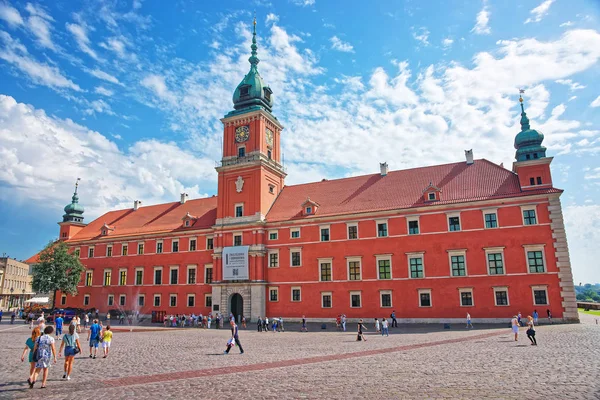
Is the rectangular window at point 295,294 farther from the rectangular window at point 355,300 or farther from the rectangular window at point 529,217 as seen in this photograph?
the rectangular window at point 529,217

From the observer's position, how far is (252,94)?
4872 cm

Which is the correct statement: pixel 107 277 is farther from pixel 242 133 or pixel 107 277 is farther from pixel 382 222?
pixel 382 222

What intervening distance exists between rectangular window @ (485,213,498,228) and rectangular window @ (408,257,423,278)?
6102 mm

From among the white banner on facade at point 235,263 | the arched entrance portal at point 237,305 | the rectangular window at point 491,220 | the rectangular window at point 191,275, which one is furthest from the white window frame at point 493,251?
the rectangular window at point 191,275

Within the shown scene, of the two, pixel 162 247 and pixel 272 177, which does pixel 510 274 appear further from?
pixel 162 247

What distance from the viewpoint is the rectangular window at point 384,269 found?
122 ft

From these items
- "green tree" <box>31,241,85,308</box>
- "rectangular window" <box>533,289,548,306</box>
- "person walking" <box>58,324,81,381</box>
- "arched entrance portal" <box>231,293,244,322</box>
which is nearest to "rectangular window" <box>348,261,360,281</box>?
"arched entrance portal" <box>231,293,244,322</box>

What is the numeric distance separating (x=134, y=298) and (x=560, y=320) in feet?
141

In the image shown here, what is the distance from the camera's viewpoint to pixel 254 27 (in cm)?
5356

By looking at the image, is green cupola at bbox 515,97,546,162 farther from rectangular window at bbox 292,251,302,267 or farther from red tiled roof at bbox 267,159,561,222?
rectangular window at bbox 292,251,302,267

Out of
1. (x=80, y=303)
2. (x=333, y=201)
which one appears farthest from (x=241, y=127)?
(x=80, y=303)

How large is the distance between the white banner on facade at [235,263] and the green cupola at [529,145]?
26.5 meters

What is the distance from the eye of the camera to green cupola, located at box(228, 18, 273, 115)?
48531mm

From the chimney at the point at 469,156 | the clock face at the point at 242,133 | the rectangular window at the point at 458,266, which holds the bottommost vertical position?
the rectangular window at the point at 458,266
